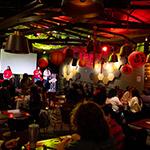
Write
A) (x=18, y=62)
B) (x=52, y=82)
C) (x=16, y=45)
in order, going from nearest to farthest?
(x=16, y=45) → (x=18, y=62) → (x=52, y=82)

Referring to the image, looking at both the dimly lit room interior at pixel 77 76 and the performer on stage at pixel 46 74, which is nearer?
the dimly lit room interior at pixel 77 76

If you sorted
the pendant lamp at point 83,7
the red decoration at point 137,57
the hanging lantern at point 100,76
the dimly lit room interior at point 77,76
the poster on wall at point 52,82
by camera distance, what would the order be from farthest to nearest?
the poster on wall at point 52,82, the hanging lantern at point 100,76, the red decoration at point 137,57, the dimly lit room interior at point 77,76, the pendant lamp at point 83,7

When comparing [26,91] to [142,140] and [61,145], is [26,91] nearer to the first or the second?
[142,140]

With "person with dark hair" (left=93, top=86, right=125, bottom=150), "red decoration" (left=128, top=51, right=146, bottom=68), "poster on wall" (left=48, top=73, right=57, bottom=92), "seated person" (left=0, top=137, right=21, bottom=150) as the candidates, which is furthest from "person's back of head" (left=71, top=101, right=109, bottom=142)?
"poster on wall" (left=48, top=73, right=57, bottom=92)

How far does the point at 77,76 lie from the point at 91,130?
15174 mm

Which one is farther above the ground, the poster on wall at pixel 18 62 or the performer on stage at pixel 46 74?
the poster on wall at pixel 18 62

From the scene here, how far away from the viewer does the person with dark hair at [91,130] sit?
8.19ft

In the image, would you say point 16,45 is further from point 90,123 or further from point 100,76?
point 100,76

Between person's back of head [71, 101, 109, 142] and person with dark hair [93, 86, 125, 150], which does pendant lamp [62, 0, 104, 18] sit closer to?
person's back of head [71, 101, 109, 142]

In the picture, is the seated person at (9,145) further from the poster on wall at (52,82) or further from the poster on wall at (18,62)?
the poster on wall at (52,82)

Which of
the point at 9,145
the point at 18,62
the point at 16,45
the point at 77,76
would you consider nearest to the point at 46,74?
the point at 18,62

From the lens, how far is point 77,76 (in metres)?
17.7

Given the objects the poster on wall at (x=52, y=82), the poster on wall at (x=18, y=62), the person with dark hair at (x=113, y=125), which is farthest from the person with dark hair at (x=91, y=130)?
the poster on wall at (x=52, y=82)

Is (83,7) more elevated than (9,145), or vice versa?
(83,7)
